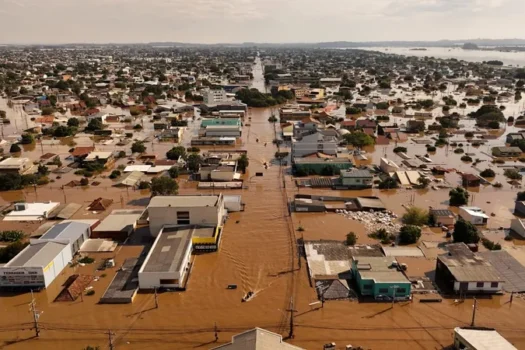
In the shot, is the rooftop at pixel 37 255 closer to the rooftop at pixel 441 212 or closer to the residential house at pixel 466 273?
the residential house at pixel 466 273

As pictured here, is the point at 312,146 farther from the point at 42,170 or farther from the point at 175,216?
the point at 42,170

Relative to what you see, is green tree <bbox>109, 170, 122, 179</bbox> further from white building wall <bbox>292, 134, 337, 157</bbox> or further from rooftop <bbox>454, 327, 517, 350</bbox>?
rooftop <bbox>454, 327, 517, 350</bbox>

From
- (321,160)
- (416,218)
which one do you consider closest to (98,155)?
(321,160)

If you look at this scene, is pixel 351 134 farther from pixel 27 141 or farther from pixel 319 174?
pixel 27 141

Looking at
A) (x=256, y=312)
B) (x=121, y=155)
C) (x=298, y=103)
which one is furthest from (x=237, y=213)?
(x=298, y=103)

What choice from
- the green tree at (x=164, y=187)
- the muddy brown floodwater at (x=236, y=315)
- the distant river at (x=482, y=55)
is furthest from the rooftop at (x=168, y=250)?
the distant river at (x=482, y=55)
